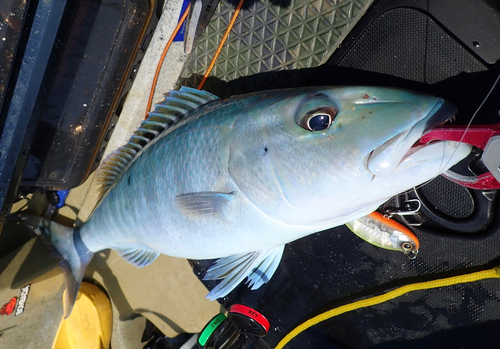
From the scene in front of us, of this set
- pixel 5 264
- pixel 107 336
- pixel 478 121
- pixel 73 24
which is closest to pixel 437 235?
pixel 478 121

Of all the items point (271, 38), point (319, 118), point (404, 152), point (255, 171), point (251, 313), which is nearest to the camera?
point (404, 152)

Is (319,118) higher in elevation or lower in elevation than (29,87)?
higher

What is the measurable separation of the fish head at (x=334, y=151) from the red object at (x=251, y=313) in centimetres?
114

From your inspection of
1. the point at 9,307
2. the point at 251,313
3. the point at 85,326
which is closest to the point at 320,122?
the point at 251,313

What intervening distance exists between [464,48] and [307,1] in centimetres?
84

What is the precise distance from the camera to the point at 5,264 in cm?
249

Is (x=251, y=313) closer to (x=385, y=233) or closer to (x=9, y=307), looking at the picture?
(x=385, y=233)

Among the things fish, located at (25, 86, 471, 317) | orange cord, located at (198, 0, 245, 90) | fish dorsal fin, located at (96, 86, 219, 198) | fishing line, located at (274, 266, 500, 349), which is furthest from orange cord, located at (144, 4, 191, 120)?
fishing line, located at (274, 266, 500, 349)

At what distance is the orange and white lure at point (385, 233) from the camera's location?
1673mm

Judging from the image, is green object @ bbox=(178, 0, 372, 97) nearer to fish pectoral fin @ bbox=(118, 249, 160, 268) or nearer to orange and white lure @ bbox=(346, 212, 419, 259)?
orange and white lure @ bbox=(346, 212, 419, 259)

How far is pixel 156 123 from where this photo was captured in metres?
1.69

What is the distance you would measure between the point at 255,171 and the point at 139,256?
3.65 feet

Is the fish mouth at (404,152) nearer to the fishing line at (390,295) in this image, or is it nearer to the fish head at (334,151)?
the fish head at (334,151)

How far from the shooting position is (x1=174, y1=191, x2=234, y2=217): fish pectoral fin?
131 centimetres
